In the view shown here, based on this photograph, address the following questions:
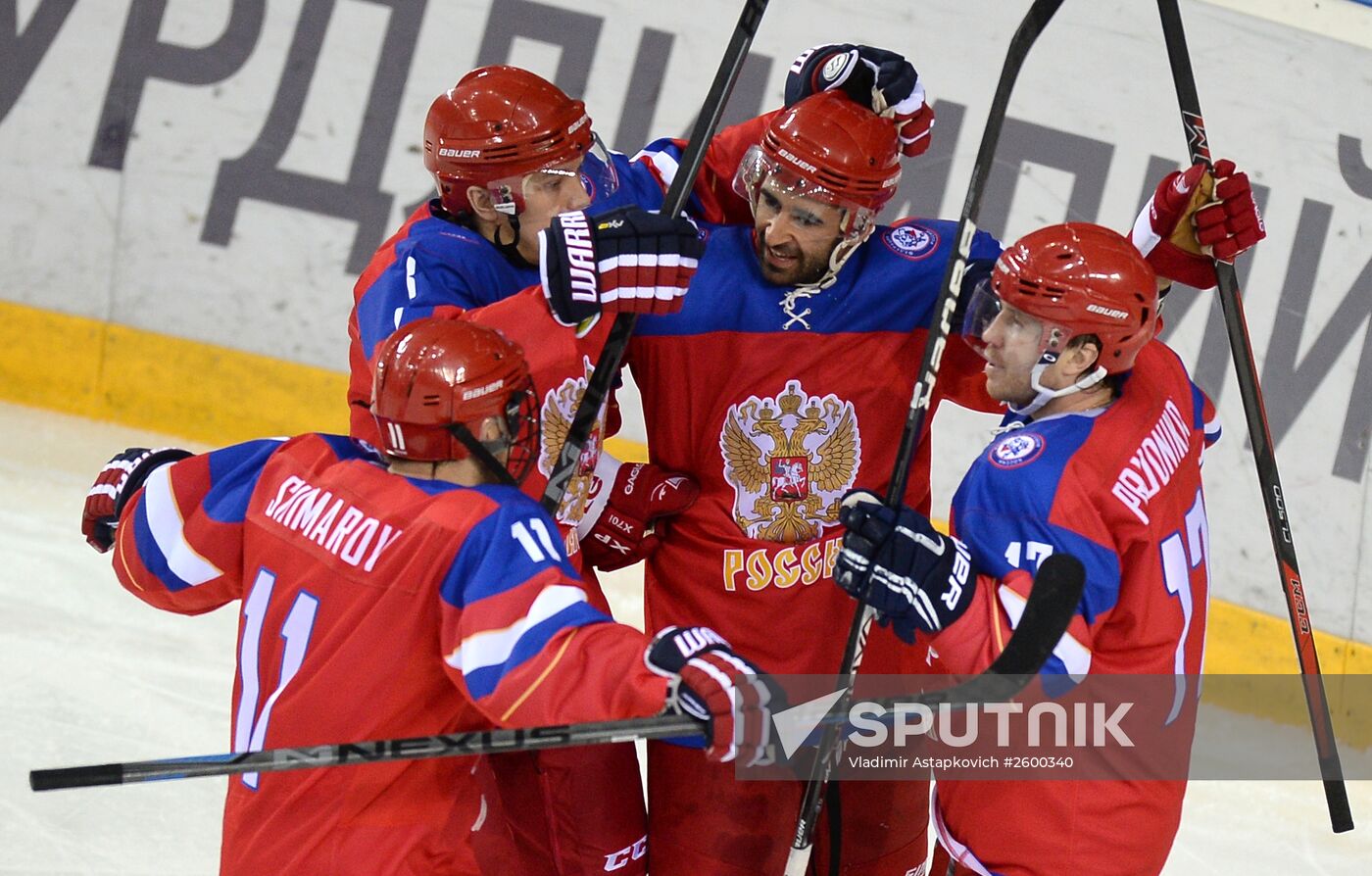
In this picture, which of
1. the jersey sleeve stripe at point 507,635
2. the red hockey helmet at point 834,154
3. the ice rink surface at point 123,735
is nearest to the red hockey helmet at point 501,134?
the red hockey helmet at point 834,154

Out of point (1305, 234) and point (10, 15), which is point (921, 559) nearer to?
point (1305, 234)

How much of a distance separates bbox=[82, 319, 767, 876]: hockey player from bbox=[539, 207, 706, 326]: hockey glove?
0.30m

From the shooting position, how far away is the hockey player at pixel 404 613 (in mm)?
1891

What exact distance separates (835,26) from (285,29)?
1.71 m

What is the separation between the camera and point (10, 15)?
5.17 metres

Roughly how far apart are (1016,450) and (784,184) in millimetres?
613

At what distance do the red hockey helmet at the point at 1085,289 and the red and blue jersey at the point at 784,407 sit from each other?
0.38m

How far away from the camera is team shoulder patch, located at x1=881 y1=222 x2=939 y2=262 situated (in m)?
2.74

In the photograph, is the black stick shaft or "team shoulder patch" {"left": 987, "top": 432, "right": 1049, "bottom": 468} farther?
"team shoulder patch" {"left": 987, "top": 432, "right": 1049, "bottom": 468}

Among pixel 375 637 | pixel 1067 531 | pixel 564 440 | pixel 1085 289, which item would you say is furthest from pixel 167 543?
pixel 1085 289

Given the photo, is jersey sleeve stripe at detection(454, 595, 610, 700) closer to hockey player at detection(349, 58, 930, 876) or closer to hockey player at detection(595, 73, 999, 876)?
hockey player at detection(349, 58, 930, 876)

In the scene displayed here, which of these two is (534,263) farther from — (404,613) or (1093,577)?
(1093,577)

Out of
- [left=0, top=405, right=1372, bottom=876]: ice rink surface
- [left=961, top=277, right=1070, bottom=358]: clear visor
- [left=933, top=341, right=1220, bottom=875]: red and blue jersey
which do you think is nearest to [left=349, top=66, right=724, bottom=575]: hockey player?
[left=961, top=277, right=1070, bottom=358]: clear visor

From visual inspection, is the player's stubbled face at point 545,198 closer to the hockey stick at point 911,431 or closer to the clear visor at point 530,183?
the clear visor at point 530,183
